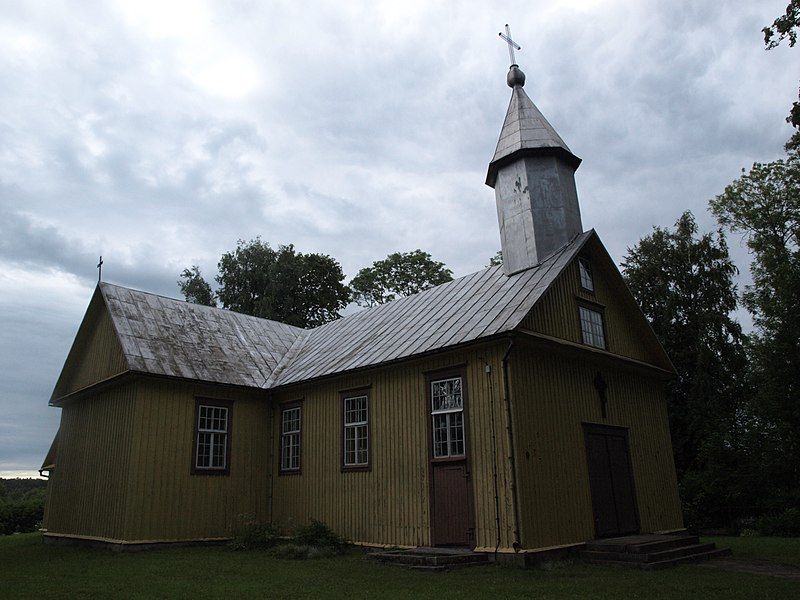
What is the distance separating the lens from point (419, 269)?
130 ft

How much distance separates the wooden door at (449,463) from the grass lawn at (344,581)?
5.00 ft

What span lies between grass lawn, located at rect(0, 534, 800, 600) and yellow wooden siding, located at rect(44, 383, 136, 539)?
249 cm

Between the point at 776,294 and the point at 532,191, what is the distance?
13753mm

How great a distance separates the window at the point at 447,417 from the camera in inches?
534

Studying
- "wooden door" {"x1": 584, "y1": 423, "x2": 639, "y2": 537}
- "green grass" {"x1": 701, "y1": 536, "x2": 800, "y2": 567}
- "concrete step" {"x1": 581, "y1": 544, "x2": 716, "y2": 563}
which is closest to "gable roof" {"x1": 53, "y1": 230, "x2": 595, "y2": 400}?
"wooden door" {"x1": 584, "y1": 423, "x2": 639, "y2": 537}

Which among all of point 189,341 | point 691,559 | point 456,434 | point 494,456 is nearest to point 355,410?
point 456,434

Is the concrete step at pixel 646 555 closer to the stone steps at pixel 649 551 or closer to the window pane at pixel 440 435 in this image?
the stone steps at pixel 649 551

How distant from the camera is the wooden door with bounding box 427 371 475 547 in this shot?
1299 cm

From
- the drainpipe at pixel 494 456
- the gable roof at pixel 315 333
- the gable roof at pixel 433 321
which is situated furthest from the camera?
the gable roof at pixel 315 333

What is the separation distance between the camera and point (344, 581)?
1048 cm

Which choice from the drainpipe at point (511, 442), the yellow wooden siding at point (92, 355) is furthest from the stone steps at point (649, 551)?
the yellow wooden siding at point (92, 355)

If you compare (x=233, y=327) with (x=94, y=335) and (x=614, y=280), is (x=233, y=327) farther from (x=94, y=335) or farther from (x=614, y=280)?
(x=614, y=280)

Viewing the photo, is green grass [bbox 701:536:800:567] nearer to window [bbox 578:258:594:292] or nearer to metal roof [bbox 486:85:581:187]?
window [bbox 578:258:594:292]

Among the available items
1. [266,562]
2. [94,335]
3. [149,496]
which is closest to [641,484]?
[266,562]
